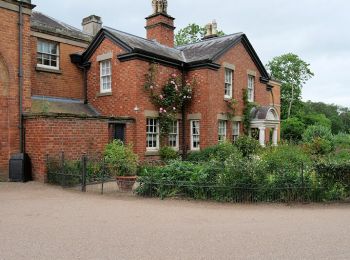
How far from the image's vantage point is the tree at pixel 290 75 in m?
53.6

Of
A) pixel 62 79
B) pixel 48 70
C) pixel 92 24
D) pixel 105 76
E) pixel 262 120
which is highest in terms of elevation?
pixel 92 24

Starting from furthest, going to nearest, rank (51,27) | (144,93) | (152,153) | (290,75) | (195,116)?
(290,75) → (195,116) → (51,27) → (152,153) → (144,93)

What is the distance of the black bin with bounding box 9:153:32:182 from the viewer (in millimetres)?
12906

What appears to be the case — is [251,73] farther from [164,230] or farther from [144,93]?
[164,230]

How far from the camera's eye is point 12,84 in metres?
13.6

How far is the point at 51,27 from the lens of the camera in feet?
60.5

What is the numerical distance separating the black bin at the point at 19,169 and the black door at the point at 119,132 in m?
4.00

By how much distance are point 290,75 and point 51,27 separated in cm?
4278

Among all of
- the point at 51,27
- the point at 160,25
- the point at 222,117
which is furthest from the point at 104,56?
the point at 222,117

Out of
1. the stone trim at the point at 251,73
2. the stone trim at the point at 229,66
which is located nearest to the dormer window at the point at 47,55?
the stone trim at the point at 229,66

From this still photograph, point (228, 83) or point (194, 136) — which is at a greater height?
point (228, 83)

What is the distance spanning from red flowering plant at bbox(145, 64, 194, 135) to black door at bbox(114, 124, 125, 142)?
2126 mm

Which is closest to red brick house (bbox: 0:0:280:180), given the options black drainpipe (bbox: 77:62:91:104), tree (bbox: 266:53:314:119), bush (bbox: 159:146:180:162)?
black drainpipe (bbox: 77:62:91:104)

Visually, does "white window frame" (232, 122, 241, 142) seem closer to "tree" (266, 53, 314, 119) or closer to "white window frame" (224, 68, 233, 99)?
"white window frame" (224, 68, 233, 99)
